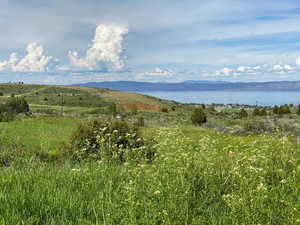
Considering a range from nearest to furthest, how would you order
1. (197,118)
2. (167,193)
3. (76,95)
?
(167,193) < (197,118) < (76,95)

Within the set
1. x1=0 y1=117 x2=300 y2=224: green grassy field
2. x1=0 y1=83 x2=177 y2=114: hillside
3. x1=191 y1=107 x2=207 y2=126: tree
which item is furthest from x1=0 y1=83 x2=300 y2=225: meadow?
x1=0 y1=83 x2=177 y2=114: hillside

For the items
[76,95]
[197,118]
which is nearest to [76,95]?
[76,95]

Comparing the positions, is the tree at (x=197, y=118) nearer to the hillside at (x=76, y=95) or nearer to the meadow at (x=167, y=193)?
the meadow at (x=167, y=193)

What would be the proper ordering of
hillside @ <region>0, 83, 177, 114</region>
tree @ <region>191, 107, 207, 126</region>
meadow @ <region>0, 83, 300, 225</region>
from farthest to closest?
hillside @ <region>0, 83, 177, 114</region>
tree @ <region>191, 107, 207, 126</region>
meadow @ <region>0, 83, 300, 225</region>

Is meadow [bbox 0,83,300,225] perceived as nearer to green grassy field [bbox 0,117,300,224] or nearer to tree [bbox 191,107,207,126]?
green grassy field [bbox 0,117,300,224]

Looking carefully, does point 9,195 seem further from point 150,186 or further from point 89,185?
point 150,186

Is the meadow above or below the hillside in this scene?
above

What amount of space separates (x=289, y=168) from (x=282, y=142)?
0.57 m

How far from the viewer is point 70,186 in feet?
18.7

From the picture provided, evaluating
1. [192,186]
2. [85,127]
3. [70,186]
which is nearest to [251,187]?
[192,186]

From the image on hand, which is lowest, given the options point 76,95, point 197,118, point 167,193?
point 197,118

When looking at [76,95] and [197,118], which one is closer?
[197,118]

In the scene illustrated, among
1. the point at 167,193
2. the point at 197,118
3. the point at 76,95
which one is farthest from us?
the point at 76,95

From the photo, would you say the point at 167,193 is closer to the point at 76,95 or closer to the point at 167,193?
the point at 167,193
